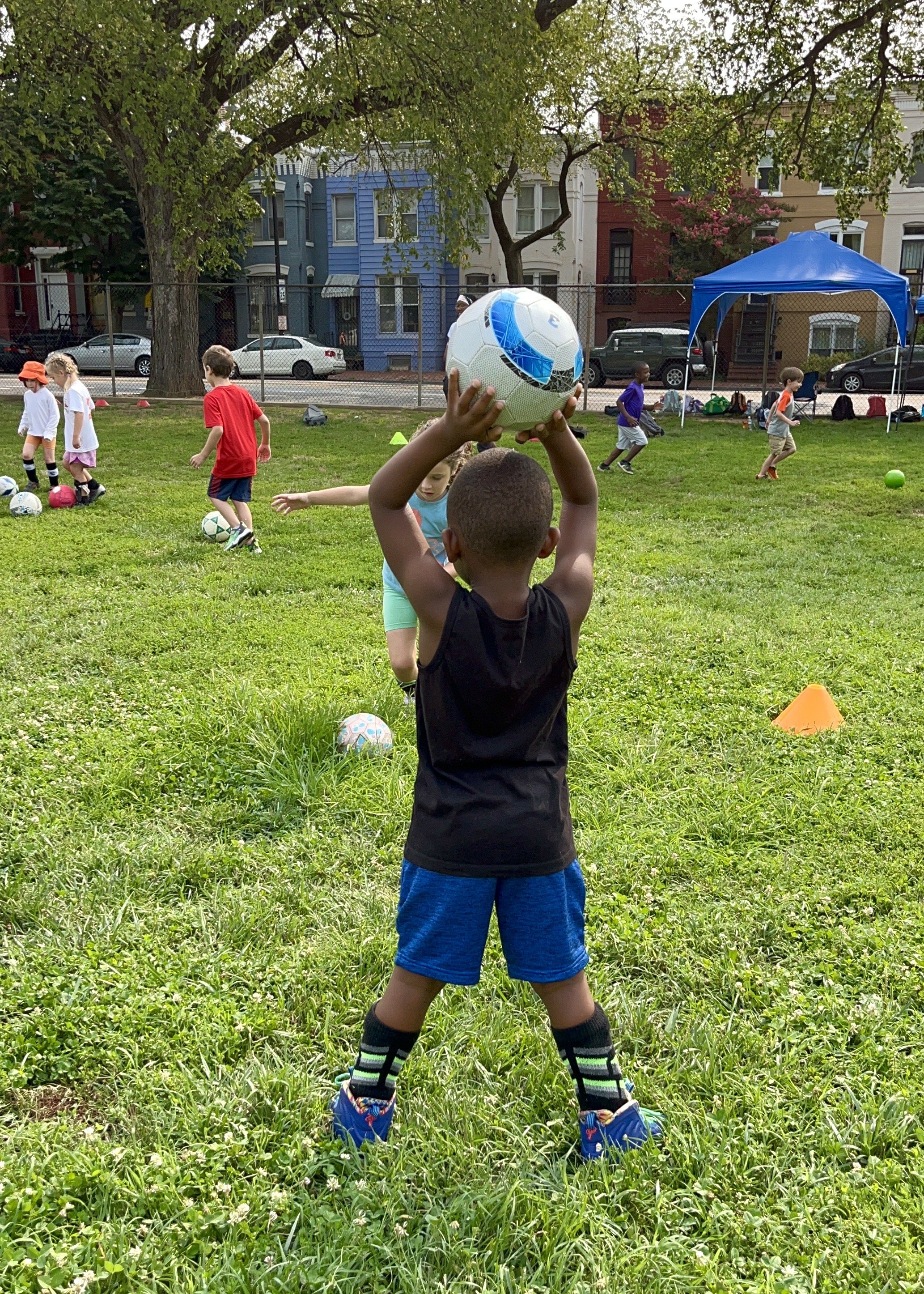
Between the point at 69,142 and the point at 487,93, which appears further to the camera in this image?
the point at 69,142

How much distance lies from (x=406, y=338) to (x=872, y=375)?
59.7 feet

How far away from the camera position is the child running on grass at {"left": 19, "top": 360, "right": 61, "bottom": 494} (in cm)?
1156

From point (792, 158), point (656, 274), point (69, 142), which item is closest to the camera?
point (69, 142)

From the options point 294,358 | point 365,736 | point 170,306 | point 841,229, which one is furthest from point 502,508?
point 841,229

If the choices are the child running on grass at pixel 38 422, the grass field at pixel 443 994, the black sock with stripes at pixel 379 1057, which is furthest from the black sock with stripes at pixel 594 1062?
the child running on grass at pixel 38 422

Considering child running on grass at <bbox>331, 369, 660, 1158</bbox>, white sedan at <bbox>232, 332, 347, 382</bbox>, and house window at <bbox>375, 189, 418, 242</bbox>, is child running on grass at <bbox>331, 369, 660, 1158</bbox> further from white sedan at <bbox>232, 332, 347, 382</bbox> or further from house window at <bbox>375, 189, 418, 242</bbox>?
white sedan at <bbox>232, 332, 347, 382</bbox>

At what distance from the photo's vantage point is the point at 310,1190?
2439 mm

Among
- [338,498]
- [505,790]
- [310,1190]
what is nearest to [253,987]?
[310,1190]

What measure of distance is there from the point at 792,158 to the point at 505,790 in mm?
25802

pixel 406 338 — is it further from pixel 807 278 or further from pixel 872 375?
pixel 807 278

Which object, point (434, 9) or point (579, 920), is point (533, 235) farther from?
point (579, 920)

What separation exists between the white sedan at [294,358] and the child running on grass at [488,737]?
3276 centimetres

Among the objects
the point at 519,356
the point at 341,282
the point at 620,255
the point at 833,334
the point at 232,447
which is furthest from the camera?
the point at 341,282

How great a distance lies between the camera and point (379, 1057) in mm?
2467
